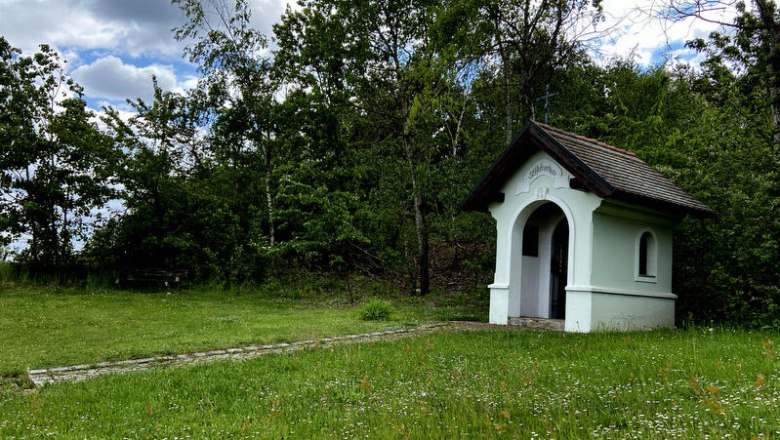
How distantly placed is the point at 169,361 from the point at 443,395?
5.16m

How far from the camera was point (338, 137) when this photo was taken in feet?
77.9

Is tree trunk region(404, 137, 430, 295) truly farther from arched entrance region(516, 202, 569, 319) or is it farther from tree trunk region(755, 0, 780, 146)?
tree trunk region(755, 0, 780, 146)

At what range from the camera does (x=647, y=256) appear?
1327 cm

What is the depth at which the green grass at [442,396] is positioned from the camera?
4719 millimetres

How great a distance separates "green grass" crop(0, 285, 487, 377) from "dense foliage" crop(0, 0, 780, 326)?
2165 mm

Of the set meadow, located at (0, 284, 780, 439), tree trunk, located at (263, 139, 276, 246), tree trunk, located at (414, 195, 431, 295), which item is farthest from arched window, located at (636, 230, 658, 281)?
tree trunk, located at (263, 139, 276, 246)

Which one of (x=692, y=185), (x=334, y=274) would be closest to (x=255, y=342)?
(x=692, y=185)

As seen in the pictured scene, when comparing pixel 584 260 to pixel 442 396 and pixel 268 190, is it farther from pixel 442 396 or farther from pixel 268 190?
pixel 268 190

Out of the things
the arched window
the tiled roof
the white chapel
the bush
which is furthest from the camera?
the bush

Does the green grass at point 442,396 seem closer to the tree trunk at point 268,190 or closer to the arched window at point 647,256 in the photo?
the arched window at point 647,256

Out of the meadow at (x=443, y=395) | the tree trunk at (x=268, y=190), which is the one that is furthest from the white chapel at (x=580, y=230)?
the tree trunk at (x=268, y=190)

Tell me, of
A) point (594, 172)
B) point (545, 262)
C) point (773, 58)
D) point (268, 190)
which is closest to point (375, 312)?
point (545, 262)

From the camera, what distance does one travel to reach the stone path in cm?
834

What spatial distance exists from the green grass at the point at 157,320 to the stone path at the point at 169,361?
0.46 m
